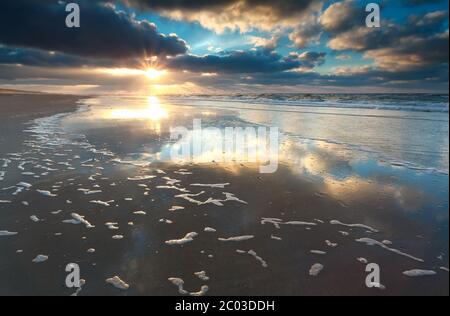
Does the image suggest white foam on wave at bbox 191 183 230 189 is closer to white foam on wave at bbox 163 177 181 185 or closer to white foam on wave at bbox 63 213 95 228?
white foam on wave at bbox 163 177 181 185

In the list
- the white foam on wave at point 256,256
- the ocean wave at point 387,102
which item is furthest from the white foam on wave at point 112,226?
the ocean wave at point 387,102

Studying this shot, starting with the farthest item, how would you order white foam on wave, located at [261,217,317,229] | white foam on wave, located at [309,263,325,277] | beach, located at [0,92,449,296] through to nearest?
white foam on wave, located at [261,217,317,229] → white foam on wave, located at [309,263,325,277] → beach, located at [0,92,449,296]

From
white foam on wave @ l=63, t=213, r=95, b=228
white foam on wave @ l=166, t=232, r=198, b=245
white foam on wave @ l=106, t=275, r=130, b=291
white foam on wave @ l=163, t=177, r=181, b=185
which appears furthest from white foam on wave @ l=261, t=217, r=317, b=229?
white foam on wave @ l=63, t=213, r=95, b=228
